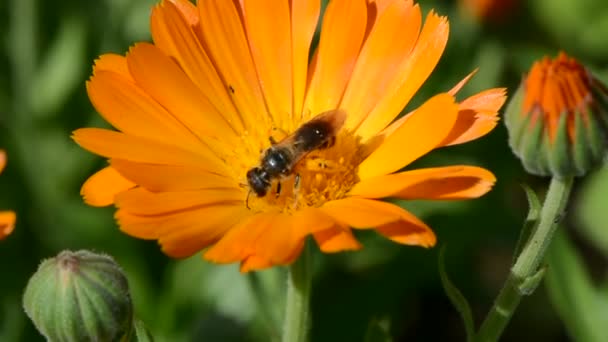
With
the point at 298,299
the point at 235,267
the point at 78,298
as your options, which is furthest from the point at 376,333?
the point at 235,267

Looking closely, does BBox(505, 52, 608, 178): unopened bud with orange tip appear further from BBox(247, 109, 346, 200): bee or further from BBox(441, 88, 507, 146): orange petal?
BBox(247, 109, 346, 200): bee

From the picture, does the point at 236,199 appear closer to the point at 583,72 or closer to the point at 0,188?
the point at 583,72

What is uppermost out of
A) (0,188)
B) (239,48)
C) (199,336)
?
(239,48)

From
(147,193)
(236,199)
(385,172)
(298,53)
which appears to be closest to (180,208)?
(147,193)

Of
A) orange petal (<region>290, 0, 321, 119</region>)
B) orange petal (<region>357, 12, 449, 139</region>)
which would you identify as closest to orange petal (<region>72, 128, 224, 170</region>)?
orange petal (<region>290, 0, 321, 119</region>)

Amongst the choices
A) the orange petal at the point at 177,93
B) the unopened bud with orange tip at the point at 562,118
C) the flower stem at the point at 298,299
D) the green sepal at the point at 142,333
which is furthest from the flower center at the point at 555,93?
the green sepal at the point at 142,333

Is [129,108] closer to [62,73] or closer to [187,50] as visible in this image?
[187,50]
